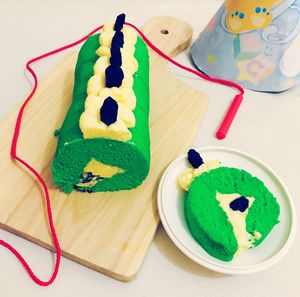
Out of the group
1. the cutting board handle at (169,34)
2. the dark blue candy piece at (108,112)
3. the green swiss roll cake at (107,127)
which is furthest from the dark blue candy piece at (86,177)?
the cutting board handle at (169,34)

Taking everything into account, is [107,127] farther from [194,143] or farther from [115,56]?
[194,143]

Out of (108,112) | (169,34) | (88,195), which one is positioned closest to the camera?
(108,112)

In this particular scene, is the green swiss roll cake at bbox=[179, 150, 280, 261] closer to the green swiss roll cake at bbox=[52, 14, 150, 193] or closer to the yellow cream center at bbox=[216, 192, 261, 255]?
the yellow cream center at bbox=[216, 192, 261, 255]

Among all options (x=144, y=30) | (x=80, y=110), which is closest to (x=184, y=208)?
(x=80, y=110)

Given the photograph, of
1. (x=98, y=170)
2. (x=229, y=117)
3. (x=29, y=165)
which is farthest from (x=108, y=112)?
(x=229, y=117)

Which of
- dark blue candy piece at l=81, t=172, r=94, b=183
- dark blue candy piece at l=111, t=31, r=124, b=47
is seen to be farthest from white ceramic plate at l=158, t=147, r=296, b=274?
dark blue candy piece at l=111, t=31, r=124, b=47

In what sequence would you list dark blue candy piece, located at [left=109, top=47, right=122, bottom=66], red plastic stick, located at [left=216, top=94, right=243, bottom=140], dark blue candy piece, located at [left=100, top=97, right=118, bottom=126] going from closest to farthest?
dark blue candy piece, located at [left=100, top=97, right=118, bottom=126] < dark blue candy piece, located at [left=109, top=47, right=122, bottom=66] < red plastic stick, located at [left=216, top=94, right=243, bottom=140]

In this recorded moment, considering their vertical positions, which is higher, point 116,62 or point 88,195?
point 116,62

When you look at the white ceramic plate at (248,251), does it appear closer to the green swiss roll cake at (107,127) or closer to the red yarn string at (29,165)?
the green swiss roll cake at (107,127)

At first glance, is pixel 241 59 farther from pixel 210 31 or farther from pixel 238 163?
pixel 238 163
